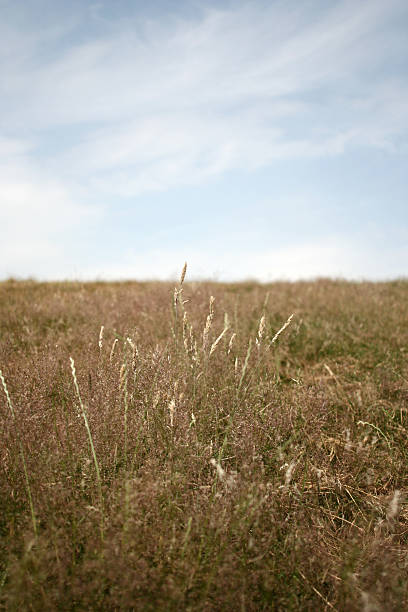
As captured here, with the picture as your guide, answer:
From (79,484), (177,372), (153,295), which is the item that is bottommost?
(79,484)

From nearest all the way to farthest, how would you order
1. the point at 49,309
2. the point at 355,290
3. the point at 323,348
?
the point at 323,348, the point at 49,309, the point at 355,290

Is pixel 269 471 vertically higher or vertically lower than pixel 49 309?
lower

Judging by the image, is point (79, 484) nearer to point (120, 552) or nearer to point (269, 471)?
point (120, 552)

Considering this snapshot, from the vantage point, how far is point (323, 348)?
4363 millimetres

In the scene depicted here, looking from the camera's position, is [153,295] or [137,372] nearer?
[137,372]

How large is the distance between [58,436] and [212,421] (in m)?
0.85

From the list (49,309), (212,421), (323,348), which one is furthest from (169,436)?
(49,309)

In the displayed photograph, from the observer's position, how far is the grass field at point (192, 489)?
1396 mm

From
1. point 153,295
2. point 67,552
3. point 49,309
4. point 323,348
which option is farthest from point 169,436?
point 153,295

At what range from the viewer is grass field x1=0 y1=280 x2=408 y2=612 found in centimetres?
140

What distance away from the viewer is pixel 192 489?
6.20ft

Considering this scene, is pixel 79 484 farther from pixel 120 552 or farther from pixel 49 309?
pixel 49 309

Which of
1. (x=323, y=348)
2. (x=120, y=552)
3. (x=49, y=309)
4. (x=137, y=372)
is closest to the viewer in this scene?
(x=120, y=552)

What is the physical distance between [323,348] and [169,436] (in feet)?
8.94
